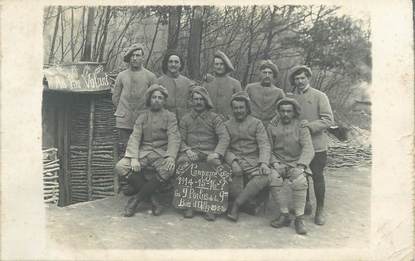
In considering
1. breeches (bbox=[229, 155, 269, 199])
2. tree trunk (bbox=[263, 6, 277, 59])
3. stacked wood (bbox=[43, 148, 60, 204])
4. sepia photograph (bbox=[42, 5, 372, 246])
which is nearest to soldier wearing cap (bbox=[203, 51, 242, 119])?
sepia photograph (bbox=[42, 5, 372, 246])

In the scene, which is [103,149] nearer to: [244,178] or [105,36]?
[105,36]

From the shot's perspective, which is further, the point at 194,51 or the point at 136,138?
the point at 194,51

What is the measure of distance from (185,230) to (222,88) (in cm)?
159

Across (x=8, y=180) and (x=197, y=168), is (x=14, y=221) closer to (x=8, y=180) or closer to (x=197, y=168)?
(x=8, y=180)

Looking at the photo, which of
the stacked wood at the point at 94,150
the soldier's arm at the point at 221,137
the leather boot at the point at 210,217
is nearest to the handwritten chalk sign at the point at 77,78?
the stacked wood at the point at 94,150

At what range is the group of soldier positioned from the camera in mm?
4914

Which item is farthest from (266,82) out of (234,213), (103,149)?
(103,149)

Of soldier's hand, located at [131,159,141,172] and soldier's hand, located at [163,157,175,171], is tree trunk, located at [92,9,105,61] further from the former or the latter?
soldier's hand, located at [163,157,175,171]

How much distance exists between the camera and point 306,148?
4.89 m

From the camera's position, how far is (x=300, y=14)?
5.46 m

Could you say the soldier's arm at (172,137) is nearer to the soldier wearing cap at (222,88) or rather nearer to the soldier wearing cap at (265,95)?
the soldier wearing cap at (222,88)

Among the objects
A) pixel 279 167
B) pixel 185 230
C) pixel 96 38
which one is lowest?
pixel 185 230

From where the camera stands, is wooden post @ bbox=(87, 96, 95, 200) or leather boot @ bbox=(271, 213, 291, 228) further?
wooden post @ bbox=(87, 96, 95, 200)

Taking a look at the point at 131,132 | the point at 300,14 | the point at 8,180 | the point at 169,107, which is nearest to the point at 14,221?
the point at 8,180
